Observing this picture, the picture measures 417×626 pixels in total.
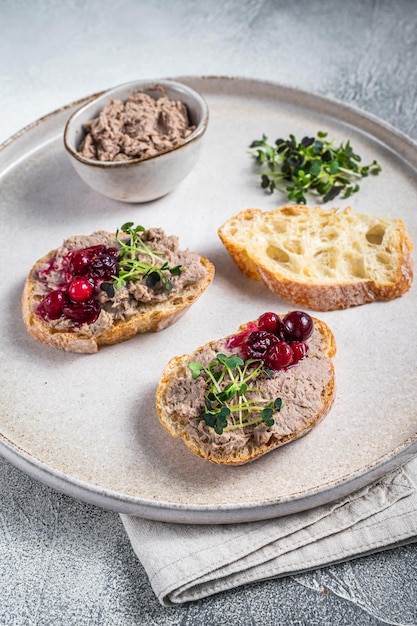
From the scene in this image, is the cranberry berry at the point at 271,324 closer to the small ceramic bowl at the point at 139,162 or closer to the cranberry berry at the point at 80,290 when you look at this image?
the cranberry berry at the point at 80,290

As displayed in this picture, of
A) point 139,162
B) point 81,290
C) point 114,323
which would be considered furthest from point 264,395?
point 139,162

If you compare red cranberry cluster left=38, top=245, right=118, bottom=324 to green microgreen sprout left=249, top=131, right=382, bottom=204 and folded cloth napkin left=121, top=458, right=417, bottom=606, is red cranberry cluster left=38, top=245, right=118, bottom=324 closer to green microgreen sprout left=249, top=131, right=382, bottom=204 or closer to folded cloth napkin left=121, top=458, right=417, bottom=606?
folded cloth napkin left=121, top=458, right=417, bottom=606

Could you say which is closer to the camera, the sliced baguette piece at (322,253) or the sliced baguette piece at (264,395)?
the sliced baguette piece at (264,395)

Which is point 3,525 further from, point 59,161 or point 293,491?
point 59,161

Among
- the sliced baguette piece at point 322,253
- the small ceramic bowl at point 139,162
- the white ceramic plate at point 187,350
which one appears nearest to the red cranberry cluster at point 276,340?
the white ceramic plate at point 187,350

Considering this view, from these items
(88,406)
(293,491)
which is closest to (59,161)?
(88,406)

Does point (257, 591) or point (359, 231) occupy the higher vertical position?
point (359, 231)

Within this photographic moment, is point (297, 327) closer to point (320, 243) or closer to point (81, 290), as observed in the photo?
point (320, 243)

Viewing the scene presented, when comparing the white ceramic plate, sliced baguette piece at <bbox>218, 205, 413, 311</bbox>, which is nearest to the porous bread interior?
sliced baguette piece at <bbox>218, 205, 413, 311</bbox>
